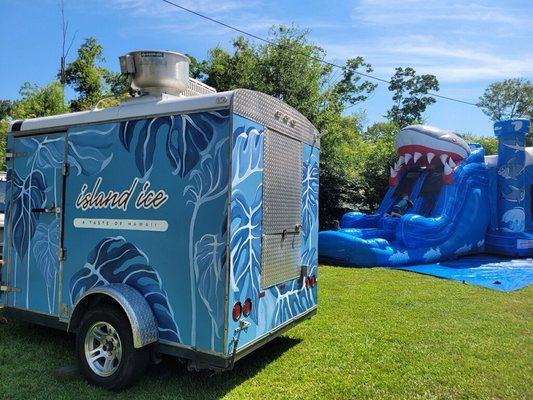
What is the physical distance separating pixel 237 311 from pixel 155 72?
7.92 ft

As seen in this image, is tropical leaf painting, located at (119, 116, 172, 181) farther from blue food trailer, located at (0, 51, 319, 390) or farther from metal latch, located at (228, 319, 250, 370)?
metal latch, located at (228, 319, 250, 370)

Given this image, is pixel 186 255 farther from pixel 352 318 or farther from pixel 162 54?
pixel 352 318

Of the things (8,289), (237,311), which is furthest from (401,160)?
(8,289)

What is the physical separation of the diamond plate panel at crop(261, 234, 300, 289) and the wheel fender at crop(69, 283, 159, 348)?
105 cm

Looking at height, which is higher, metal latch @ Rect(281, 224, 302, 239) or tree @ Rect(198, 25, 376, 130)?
tree @ Rect(198, 25, 376, 130)

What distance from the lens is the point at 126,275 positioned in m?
4.27

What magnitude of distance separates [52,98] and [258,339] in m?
19.5

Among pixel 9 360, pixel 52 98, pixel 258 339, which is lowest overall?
pixel 9 360

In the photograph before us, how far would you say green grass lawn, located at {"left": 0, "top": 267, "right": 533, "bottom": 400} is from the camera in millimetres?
4105

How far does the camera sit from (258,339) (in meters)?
4.21

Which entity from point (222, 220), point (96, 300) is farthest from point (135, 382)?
point (222, 220)

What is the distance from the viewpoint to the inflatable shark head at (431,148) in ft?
40.3

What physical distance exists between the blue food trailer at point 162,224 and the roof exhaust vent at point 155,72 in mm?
14

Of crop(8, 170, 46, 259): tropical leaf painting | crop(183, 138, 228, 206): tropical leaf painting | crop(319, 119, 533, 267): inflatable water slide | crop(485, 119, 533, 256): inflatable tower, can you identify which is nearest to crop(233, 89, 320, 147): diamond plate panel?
crop(183, 138, 228, 206): tropical leaf painting
